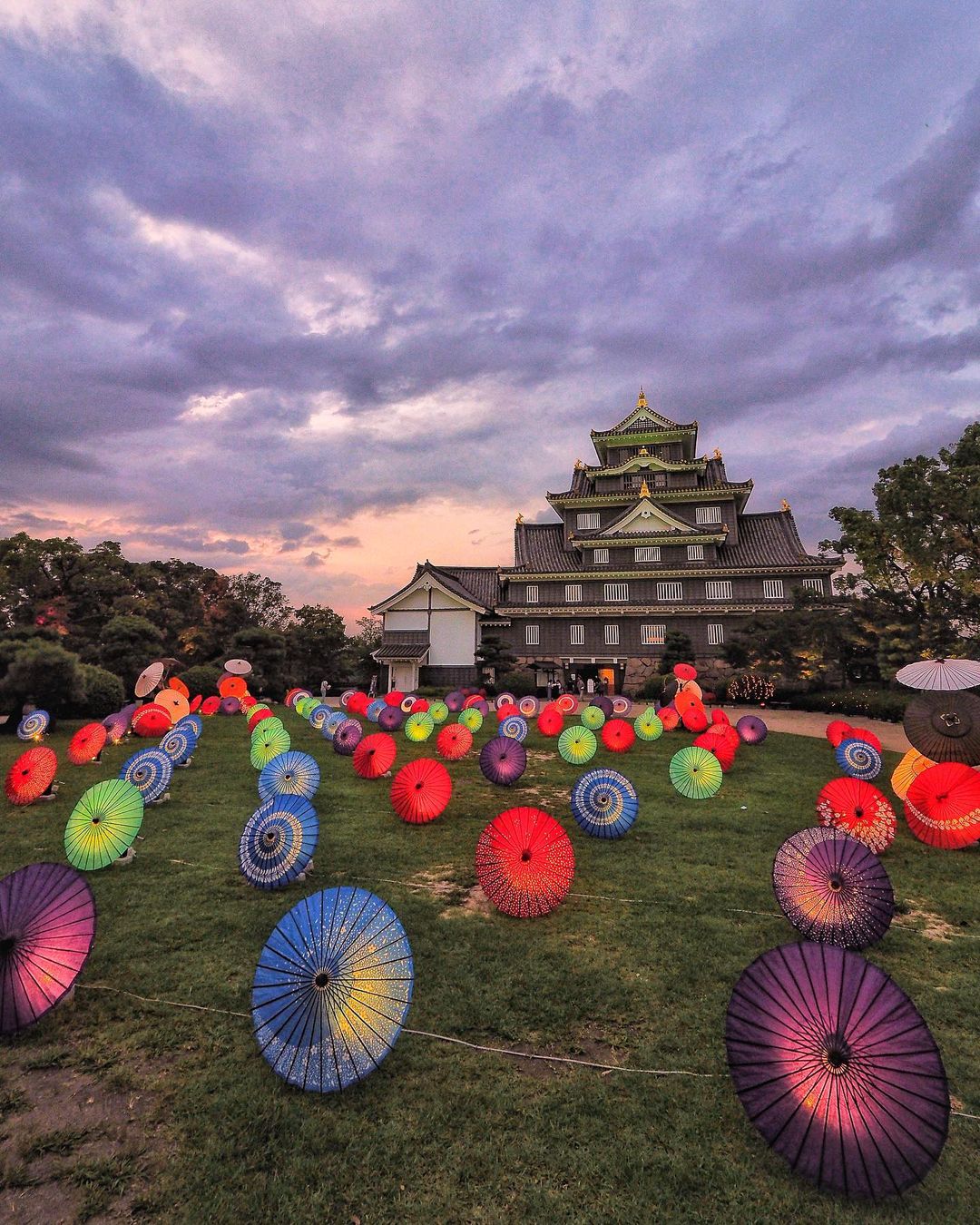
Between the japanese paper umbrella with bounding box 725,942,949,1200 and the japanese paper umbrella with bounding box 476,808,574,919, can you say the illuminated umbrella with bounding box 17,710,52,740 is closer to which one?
the japanese paper umbrella with bounding box 476,808,574,919

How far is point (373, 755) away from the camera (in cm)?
1250

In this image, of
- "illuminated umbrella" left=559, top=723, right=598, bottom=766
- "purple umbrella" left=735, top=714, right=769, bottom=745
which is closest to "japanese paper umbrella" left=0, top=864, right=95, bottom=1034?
"illuminated umbrella" left=559, top=723, right=598, bottom=766

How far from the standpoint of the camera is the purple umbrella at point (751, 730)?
17.2 metres

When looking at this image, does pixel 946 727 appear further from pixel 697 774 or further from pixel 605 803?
pixel 605 803

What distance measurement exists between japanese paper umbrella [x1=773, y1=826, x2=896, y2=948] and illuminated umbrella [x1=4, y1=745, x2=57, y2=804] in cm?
1247

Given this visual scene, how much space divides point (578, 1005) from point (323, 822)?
6309mm

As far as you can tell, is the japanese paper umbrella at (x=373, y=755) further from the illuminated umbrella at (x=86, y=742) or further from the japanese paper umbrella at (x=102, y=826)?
the illuminated umbrella at (x=86, y=742)

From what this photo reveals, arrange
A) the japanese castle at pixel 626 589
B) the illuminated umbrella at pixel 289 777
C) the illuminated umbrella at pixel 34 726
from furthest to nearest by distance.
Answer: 1. the japanese castle at pixel 626 589
2. the illuminated umbrella at pixel 34 726
3. the illuminated umbrella at pixel 289 777

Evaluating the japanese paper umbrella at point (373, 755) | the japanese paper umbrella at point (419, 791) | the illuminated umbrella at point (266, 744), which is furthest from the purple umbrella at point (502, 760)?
the illuminated umbrella at point (266, 744)

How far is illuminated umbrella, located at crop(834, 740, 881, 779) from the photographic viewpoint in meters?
11.3

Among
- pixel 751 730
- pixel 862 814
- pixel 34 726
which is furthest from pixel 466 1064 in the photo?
pixel 34 726

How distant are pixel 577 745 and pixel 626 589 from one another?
2440 centimetres

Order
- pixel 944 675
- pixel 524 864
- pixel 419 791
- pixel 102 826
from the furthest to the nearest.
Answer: pixel 944 675 < pixel 419 791 < pixel 102 826 < pixel 524 864

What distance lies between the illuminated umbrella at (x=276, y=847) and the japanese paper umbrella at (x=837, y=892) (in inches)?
219
